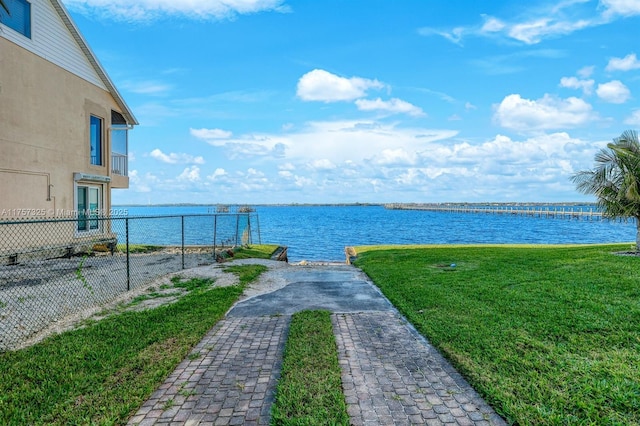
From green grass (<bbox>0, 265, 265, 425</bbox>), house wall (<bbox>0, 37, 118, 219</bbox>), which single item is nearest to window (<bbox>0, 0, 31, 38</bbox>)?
house wall (<bbox>0, 37, 118, 219</bbox>)

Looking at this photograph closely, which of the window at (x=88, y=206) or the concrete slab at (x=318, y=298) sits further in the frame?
the window at (x=88, y=206)

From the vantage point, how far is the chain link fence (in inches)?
248

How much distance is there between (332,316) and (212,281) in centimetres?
391

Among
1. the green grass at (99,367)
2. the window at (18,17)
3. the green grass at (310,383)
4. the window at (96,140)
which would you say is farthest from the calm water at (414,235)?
the green grass at (310,383)

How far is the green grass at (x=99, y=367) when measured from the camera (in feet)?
10.3

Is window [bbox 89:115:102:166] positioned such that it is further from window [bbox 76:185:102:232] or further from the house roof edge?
the house roof edge

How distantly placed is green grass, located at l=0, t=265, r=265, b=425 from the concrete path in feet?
0.66

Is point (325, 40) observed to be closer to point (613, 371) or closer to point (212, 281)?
point (212, 281)

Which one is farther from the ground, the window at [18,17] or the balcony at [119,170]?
the window at [18,17]

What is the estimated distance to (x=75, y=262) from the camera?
37.9 feet

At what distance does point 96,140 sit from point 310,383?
590 inches

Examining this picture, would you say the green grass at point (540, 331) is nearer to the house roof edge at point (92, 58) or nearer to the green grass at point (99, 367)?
the green grass at point (99, 367)

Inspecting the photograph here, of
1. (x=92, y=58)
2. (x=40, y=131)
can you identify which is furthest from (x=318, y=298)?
A: (x=92, y=58)

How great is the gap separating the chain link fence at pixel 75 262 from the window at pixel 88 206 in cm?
8
